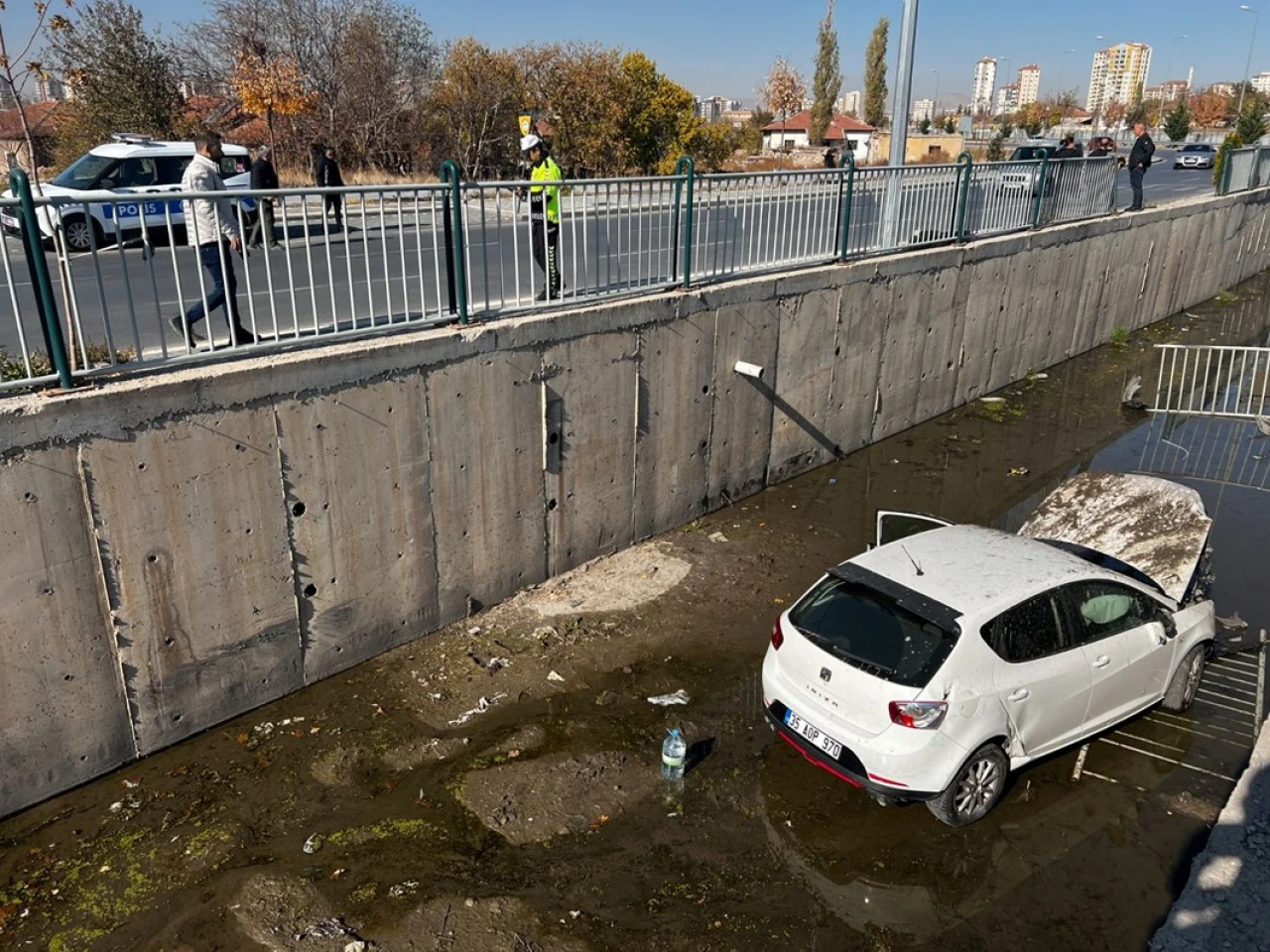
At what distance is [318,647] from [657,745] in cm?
266

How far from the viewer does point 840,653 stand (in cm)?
522

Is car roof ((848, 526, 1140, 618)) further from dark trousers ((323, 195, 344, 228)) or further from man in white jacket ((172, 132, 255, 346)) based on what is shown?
man in white jacket ((172, 132, 255, 346))

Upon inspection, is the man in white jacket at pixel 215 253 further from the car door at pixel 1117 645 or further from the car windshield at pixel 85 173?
the car windshield at pixel 85 173

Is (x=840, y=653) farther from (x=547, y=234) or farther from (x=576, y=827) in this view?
(x=547, y=234)

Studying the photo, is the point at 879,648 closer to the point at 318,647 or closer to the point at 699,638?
the point at 699,638

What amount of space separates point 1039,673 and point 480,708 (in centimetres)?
377

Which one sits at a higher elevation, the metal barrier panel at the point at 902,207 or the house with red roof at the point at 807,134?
the house with red roof at the point at 807,134

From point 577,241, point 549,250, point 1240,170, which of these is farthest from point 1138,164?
point 549,250

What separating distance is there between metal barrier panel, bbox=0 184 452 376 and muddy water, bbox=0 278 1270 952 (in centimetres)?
265

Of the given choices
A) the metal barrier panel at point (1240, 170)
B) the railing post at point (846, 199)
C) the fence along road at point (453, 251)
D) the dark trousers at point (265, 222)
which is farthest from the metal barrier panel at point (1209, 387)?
the dark trousers at point (265, 222)

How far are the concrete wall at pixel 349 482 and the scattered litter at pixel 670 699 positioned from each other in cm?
199

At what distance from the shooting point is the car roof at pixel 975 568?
5.29 m

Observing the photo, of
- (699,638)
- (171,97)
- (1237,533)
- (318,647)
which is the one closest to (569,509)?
(699,638)

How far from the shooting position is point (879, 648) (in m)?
5.12
